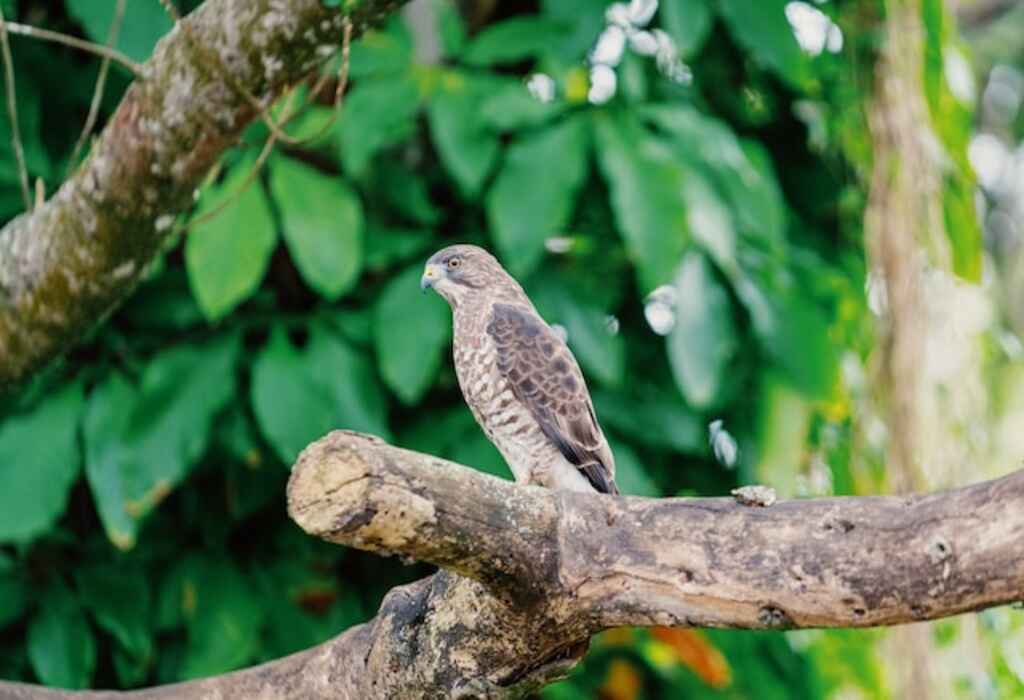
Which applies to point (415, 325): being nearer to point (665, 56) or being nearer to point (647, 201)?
point (647, 201)

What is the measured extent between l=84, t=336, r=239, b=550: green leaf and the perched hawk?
35.0 inches

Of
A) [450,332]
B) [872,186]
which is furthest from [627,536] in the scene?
[872,186]

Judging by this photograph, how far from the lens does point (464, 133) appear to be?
4.56 m

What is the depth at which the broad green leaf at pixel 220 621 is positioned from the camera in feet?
15.7

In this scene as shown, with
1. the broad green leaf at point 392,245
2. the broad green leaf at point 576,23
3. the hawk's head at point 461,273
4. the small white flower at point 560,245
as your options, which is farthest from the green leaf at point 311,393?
the broad green leaf at point 576,23

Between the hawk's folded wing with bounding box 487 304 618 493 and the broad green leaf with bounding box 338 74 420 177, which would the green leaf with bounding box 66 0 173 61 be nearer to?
the broad green leaf with bounding box 338 74 420 177

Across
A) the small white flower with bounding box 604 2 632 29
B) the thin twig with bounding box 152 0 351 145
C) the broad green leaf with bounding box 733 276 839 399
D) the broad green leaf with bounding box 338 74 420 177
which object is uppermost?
the thin twig with bounding box 152 0 351 145

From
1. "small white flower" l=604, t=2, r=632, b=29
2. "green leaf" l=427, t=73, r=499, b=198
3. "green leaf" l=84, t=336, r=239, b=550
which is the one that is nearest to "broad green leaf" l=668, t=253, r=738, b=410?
"green leaf" l=427, t=73, r=499, b=198

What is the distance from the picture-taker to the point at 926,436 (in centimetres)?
490

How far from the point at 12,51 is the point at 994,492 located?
11.6ft

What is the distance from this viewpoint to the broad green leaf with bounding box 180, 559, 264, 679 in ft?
15.7

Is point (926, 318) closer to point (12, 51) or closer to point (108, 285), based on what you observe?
point (108, 285)

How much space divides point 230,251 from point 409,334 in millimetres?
533

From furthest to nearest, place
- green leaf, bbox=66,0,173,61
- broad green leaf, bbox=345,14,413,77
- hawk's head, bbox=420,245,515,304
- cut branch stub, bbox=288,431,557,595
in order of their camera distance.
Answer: broad green leaf, bbox=345,14,413,77 < green leaf, bbox=66,0,173,61 < hawk's head, bbox=420,245,515,304 < cut branch stub, bbox=288,431,557,595
